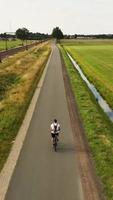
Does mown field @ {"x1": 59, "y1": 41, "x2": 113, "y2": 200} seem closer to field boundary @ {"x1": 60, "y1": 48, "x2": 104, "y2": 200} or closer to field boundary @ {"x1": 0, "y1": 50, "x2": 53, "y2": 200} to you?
field boundary @ {"x1": 60, "y1": 48, "x2": 104, "y2": 200}

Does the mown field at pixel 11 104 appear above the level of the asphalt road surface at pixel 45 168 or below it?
below

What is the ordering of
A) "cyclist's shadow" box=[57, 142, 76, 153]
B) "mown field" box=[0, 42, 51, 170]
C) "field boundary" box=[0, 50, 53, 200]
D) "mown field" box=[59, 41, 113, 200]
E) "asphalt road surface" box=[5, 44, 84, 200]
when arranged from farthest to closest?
"mown field" box=[0, 42, 51, 170] → "cyclist's shadow" box=[57, 142, 76, 153] → "mown field" box=[59, 41, 113, 200] → "field boundary" box=[0, 50, 53, 200] → "asphalt road surface" box=[5, 44, 84, 200]

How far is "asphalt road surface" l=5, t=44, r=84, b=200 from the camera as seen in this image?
15.5 meters

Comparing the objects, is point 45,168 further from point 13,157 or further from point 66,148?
point 66,148

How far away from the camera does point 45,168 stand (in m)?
18.0

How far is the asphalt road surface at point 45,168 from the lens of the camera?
50.7 feet

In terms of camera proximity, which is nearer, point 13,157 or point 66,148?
point 13,157

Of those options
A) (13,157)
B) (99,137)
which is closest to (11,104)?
(99,137)

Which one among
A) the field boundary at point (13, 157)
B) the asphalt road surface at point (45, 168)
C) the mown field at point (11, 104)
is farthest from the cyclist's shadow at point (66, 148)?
the mown field at point (11, 104)

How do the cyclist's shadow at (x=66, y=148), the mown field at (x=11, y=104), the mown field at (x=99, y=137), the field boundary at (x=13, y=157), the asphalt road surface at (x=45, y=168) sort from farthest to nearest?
the mown field at (x=11, y=104), the cyclist's shadow at (x=66, y=148), the mown field at (x=99, y=137), the field boundary at (x=13, y=157), the asphalt road surface at (x=45, y=168)

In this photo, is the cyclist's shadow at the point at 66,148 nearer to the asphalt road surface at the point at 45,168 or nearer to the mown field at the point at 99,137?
the asphalt road surface at the point at 45,168

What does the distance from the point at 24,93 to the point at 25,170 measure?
21.5 m

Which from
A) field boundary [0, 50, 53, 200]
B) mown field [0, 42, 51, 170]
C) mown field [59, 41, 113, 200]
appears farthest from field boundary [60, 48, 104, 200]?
mown field [0, 42, 51, 170]

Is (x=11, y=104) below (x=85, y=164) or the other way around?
below
